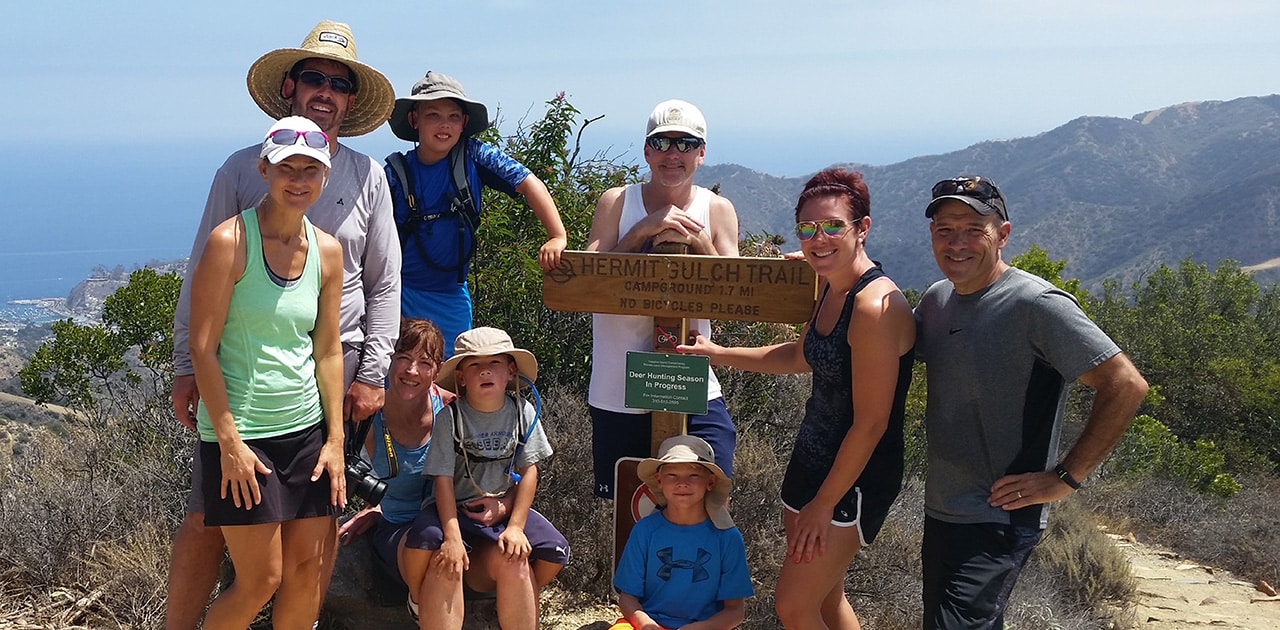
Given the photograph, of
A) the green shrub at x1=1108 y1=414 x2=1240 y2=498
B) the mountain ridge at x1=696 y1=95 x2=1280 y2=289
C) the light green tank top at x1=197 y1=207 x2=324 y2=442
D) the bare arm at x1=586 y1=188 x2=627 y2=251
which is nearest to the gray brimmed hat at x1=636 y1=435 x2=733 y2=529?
the bare arm at x1=586 y1=188 x2=627 y2=251

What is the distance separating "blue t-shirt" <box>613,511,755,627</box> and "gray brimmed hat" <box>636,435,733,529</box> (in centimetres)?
7

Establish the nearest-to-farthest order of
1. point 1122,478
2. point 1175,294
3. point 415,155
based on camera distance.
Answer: point 415,155 → point 1122,478 → point 1175,294

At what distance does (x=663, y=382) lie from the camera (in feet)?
11.6

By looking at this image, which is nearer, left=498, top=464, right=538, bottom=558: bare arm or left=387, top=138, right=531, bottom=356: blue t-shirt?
left=498, top=464, right=538, bottom=558: bare arm

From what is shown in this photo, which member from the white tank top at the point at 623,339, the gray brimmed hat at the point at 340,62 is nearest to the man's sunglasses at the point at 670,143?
the white tank top at the point at 623,339

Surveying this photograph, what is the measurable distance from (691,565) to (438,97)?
2.05 m

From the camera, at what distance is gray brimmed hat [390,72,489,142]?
12.2 feet

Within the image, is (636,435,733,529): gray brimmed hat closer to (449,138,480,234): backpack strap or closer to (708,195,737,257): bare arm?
(708,195,737,257): bare arm

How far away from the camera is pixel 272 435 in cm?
284

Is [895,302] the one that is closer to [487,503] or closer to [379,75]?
[487,503]

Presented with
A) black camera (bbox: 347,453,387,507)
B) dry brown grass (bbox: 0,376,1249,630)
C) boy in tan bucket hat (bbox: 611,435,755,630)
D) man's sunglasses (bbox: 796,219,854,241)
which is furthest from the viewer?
dry brown grass (bbox: 0,376,1249,630)

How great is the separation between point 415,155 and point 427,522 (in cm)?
151

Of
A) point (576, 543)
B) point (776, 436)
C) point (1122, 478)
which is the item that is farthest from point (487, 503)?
point (1122, 478)

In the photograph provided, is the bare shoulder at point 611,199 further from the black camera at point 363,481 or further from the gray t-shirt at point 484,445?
the black camera at point 363,481
